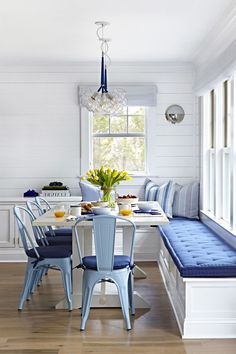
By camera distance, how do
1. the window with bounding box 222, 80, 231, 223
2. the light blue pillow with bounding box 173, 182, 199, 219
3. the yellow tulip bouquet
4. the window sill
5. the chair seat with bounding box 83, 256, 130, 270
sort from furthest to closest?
the light blue pillow with bounding box 173, 182, 199, 219 → the window with bounding box 222, 80, 231, 223 → the yellow tulip bouquet → the window sill → the chair seat with bounding box 83, 256, 130, 270

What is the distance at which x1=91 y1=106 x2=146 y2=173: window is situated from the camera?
761 centimetres

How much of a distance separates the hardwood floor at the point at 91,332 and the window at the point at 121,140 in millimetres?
2565


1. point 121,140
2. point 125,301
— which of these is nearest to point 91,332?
point 125,301

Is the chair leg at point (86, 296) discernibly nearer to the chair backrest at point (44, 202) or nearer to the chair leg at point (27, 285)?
the chair leg at point (27, 285)

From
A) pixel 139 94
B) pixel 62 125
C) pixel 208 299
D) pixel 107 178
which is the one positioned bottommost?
pixel 208 299

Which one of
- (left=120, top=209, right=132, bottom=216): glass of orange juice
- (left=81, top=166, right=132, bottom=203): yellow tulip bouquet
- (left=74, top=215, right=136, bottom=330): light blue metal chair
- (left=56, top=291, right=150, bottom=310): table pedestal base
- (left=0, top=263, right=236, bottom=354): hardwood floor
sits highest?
(left=81, top=166, right=132, bottom=203): yellow tulip bouquet

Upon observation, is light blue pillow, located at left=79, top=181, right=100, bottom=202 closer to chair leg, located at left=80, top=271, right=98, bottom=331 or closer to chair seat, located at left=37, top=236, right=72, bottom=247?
chair seat, located at left=37, top=236, right=72, bottom=247

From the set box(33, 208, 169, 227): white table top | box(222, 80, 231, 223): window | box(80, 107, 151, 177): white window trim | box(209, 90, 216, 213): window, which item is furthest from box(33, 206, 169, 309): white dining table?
box(80, 107, 151, 177): white window trim

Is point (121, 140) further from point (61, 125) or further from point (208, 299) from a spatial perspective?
point (208, 299)

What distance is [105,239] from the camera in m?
4.28

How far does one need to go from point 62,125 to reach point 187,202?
1.99 metres

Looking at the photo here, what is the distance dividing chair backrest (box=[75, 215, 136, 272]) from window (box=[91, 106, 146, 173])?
3.38 metres

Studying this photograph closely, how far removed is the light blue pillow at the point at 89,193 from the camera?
7.03 meters

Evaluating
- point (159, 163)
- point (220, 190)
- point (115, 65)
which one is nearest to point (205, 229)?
point (220, 190)
